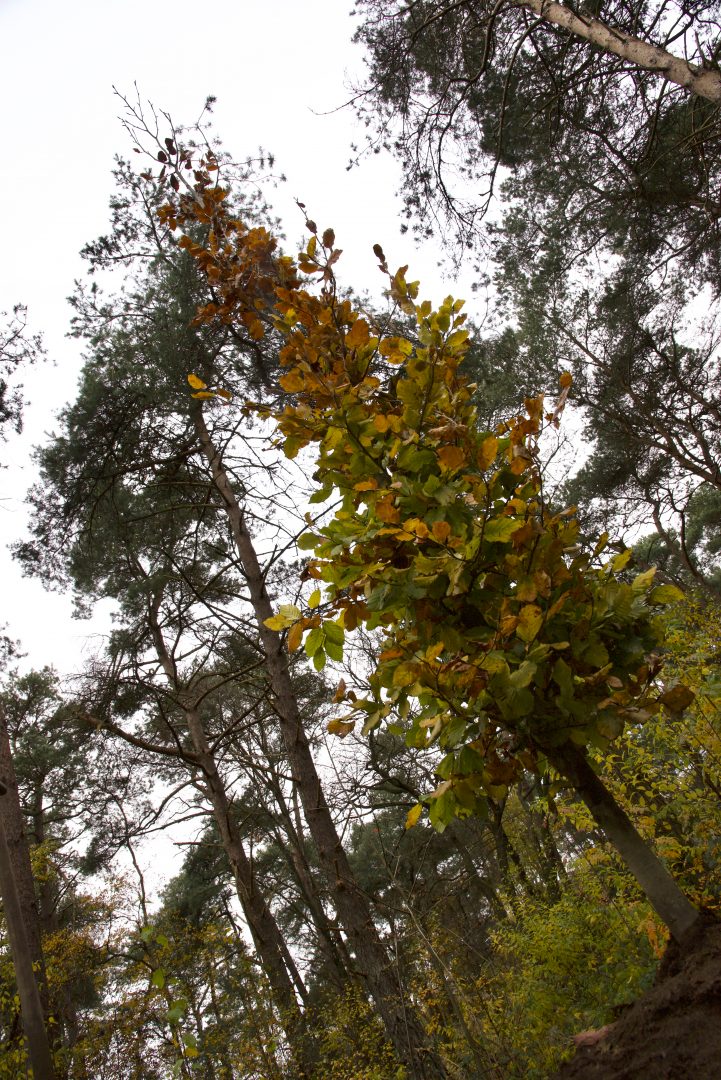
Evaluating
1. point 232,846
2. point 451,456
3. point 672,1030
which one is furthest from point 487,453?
point 232,846

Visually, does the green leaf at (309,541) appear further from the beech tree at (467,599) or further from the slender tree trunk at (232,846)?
the slender tree trunk at (232,846)

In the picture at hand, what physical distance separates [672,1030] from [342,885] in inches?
135

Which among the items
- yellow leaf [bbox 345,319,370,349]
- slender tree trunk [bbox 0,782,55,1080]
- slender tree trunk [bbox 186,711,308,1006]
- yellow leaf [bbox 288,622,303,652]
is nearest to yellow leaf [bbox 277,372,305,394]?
yellow leaf [bbox 345,319,370,349]

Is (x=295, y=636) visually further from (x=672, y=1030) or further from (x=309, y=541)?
(x=672, y=1030)

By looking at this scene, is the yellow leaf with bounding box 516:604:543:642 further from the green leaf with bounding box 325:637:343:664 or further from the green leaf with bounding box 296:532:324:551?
the green leaf with bounding box 296:532:324:551

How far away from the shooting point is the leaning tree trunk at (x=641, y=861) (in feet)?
4.48

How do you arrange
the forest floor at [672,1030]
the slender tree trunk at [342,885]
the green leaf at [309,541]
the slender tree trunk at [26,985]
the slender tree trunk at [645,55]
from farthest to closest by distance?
the slender tree trunk at [645,55] → the slender tree trunk at [342,885] → the slender tree trunk at [26,985] → the green leaf at [309,541] → the forest floor at [672,1030]

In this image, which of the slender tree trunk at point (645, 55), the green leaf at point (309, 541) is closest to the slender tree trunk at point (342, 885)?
the green leaf at point (309, 541)

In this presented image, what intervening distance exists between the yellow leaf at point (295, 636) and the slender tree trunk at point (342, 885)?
88.6 inches

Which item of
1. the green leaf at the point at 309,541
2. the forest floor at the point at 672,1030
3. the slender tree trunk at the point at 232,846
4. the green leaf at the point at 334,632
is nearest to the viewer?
the forest floor at the point at 672,1030

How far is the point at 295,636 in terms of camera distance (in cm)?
136

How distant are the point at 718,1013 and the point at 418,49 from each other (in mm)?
7011

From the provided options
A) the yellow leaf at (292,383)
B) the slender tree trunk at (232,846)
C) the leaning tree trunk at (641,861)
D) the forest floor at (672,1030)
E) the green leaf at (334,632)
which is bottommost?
the forest floor at (672,1030)

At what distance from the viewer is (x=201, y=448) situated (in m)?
5.68
